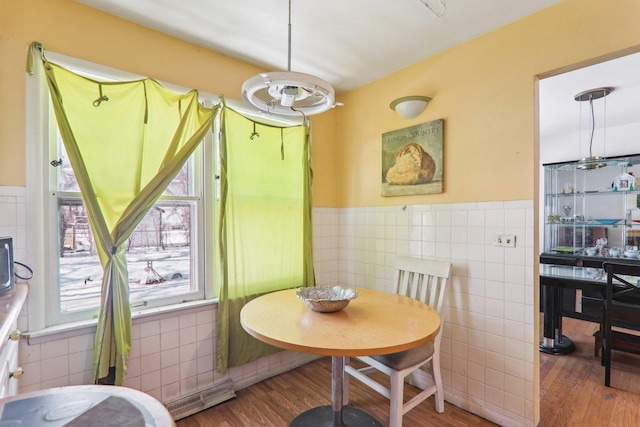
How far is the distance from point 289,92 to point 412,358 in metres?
1.52

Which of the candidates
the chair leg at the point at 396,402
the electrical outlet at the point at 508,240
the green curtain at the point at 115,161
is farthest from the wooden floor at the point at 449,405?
the electrical outlet at the point at 508,240

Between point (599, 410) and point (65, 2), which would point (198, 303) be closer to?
point (65, 2)

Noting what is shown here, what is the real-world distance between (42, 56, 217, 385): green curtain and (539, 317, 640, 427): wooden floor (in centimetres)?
264

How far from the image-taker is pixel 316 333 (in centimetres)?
141

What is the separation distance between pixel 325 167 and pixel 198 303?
163 cm

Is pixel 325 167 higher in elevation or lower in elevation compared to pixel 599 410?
higher

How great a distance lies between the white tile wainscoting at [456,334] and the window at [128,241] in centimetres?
13

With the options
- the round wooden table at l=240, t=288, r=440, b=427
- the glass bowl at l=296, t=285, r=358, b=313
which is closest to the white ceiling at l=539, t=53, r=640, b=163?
the round wooden table at l=240, t=288, r=440, b=427

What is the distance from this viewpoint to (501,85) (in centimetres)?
199

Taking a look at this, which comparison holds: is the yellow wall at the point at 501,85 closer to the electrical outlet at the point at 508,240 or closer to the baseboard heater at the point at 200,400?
the electrical outlet at the point at 508,240

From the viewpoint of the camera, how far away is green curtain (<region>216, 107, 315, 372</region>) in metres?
2.24

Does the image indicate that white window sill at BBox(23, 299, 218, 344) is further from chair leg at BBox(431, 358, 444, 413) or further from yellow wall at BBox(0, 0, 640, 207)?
chair leg at BBox(431, 358, 444, 413)

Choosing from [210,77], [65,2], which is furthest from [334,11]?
[65,2]

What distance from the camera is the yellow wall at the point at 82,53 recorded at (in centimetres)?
158
